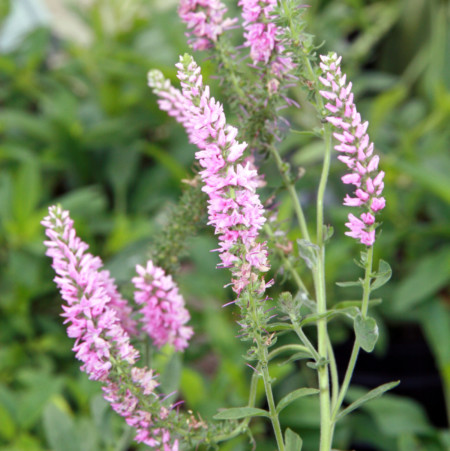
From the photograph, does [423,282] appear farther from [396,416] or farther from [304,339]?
[304,339]

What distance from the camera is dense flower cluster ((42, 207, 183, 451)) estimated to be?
36 centimetres

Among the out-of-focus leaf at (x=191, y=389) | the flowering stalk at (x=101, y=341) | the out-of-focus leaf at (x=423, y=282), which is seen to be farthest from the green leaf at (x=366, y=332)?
the out-of-focus leaf at (x=423, y=282)

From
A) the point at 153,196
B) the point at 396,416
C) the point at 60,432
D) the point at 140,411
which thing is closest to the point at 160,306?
the point at 140,411

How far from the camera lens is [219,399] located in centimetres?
91

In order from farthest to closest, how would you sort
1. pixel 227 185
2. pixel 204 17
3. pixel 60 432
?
pixel 60 432
pixel 204 17
pixel 227 185

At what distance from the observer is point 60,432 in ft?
2.16

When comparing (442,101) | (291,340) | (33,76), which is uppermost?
(33,76)

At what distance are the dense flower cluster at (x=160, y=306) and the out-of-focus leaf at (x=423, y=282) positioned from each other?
696 millimetres

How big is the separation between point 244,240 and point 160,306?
0.44ft

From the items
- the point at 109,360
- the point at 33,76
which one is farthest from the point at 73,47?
the point at 109,360

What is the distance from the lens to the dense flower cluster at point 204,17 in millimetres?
420

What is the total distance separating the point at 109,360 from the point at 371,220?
0.54ft

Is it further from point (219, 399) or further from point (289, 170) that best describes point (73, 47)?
point (289, 170)

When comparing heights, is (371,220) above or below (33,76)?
below
